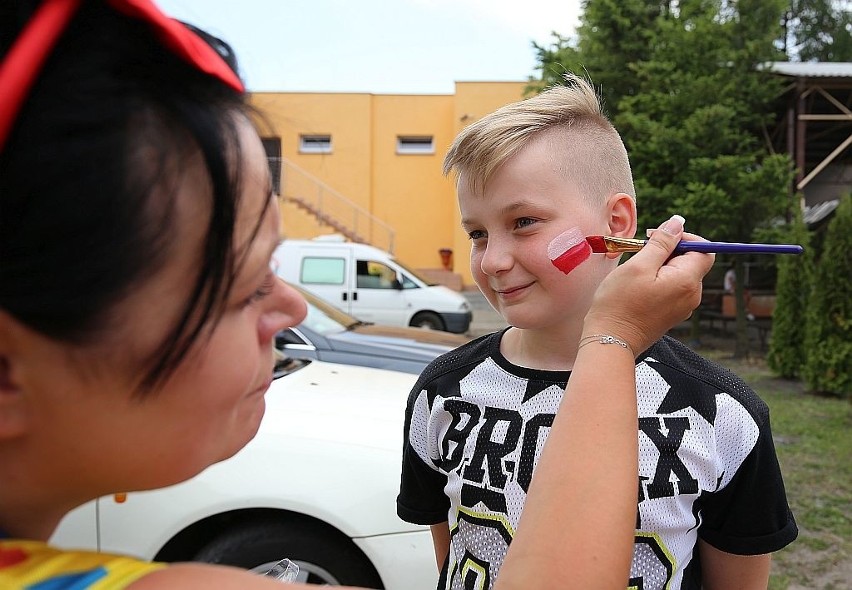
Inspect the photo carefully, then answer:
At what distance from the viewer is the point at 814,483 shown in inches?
210

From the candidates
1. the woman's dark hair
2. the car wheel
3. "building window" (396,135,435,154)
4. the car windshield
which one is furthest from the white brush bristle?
"building window" (396,135,435,154)

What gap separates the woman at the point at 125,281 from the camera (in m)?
0.60

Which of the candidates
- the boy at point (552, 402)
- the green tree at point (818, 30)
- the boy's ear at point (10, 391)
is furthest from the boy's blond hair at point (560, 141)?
the green tree at point (818, 30)

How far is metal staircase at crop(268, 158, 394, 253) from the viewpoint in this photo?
67.6 ft

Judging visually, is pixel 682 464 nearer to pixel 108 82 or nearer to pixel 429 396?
pixel 429 396

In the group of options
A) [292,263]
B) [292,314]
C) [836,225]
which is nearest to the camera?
[292,314]

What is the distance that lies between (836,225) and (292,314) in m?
9.24

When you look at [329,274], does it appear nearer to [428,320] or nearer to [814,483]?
[428,320]

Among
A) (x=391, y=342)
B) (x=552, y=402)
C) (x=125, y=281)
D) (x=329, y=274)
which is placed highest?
(x=125, y=281)

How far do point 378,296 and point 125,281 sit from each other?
1176 centimetres

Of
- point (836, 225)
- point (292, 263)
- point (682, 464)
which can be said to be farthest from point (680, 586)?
point (292, 263)

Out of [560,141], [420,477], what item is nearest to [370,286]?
[420,477]

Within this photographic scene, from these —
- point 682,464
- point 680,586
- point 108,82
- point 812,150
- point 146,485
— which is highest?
point 812,150

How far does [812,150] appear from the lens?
17922 millimetres
